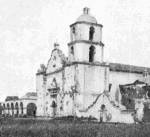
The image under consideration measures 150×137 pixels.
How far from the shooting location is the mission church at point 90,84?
47.5 meters

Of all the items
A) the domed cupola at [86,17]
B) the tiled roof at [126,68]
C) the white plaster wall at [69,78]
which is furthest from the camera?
the tiled roof at [126,68]

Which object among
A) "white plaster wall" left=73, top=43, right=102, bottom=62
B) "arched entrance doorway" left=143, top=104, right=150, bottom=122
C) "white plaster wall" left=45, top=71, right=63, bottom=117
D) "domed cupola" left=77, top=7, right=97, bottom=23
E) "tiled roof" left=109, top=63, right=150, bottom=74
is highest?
"domed cupola" left=77, top=7, right=97, bottom=23

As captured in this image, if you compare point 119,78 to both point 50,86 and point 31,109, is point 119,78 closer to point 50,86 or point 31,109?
point 50,86

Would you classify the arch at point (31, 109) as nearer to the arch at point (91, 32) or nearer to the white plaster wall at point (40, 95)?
the white plaster wall at point (40, 95)

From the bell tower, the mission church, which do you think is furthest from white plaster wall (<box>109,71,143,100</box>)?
the bell tower

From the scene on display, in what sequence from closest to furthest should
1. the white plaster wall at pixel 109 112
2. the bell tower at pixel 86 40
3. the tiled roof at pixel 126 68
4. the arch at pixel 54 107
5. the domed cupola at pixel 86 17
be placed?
the white plaster wall at pixel 109 112, the bell tower at pixel 86 40, the domed cupola at pixel 86 17, the arch at pixel 54 107, the tiled roof at pixel 126 68

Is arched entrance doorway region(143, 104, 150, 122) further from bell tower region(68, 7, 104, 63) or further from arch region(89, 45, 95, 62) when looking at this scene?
arch region(89, 45, 95, 62)

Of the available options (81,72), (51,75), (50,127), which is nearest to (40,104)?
(51,75)

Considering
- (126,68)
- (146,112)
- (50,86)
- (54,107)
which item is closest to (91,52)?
(126,68)

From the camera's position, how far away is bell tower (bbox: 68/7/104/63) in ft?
160

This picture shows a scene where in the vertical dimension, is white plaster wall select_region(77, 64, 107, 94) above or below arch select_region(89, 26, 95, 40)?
below

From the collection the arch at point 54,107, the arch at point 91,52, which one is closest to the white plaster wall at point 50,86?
the arch at point 54,107

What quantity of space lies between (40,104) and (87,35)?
13.6m

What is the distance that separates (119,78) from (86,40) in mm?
8183
